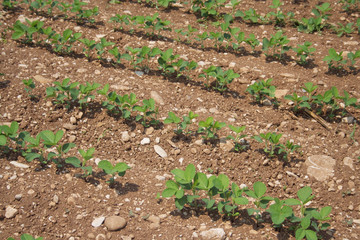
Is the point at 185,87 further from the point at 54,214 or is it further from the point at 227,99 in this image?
the point at 54,214

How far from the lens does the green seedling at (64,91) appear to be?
3.48 meters

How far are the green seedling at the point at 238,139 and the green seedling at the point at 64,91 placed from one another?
5.15 feet

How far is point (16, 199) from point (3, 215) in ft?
0.49

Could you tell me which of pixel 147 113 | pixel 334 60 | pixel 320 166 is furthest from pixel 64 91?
pixel 334 60

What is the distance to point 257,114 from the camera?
3695 millimetres

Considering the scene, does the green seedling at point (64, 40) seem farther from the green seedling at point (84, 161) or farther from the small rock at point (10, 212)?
the small rock at point (10, 212)

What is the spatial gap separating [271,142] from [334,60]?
68.4 inches

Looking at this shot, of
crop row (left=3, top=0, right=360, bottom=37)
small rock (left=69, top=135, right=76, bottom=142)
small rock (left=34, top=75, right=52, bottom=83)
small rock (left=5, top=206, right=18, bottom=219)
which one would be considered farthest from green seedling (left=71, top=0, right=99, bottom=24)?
small rock (left=5, top=206, right=18, bottom=219)

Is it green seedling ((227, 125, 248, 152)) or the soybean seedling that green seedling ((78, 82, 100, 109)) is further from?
green seedling ((227, 125, 248, 152))

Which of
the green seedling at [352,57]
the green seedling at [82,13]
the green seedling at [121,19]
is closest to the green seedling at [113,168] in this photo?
the green seedling at [121,19]

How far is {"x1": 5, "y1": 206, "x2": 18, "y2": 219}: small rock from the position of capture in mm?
2623

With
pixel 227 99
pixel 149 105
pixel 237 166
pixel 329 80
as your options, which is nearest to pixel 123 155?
pixel 149 105

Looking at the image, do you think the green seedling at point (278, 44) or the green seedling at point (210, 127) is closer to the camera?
the green seedling at point (210, 127)

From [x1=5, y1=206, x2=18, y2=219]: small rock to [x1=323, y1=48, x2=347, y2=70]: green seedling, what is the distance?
3557mm
